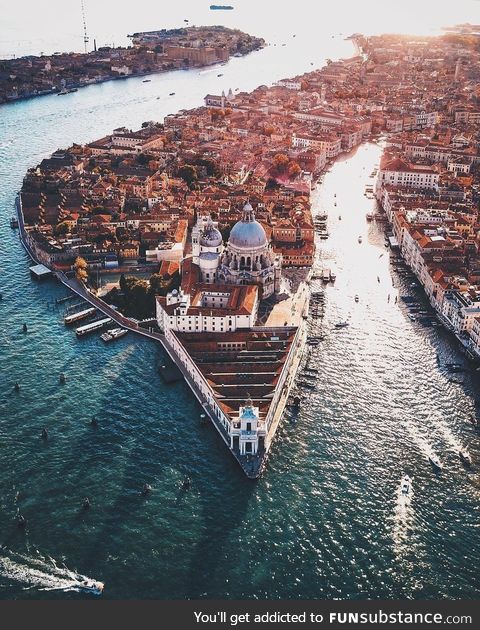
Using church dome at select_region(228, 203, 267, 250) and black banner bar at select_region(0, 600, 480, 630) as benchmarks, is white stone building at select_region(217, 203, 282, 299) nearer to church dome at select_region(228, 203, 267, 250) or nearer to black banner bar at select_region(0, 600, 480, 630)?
church dome at select_region(228, 203, 267, 250)

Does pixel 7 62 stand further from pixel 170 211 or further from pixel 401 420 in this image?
pixel 401 420

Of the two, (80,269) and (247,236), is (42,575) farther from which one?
(80,269)

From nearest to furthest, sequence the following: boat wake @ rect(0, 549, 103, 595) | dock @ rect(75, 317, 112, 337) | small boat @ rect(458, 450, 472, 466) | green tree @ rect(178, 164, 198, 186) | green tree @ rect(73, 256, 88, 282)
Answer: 1. boat wake @ rect(0, 549, 103, 595)
2. small boat @ rect(458, 450, 472, 466)
3. dock @ rect(75, 317, 112, 337)
4. green tree @ rect(73, 256, 88, 282)
5. green tree @ rect(178, 164, 198, 186)

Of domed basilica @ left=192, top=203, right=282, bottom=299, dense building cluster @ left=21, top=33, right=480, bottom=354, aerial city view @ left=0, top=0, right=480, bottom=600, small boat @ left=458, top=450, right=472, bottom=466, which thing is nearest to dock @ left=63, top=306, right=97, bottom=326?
aerial city view @ left=0, top=0, right=480, bottom=600

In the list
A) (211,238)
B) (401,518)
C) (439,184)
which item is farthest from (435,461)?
(439,184)

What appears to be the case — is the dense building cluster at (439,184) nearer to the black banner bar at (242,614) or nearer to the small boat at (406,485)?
the small boat at (406,485)

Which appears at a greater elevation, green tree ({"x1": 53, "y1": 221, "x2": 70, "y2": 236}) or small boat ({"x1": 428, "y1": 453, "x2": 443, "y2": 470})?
green tree ({"x1": 53, "y1": 221, "x2": 70, "y2": 236})

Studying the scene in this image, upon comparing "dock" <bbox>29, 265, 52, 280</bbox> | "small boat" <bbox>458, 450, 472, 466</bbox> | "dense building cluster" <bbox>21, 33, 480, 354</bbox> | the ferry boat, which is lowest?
"small boat" <bbox>458, 450, 472, 466</bbox>

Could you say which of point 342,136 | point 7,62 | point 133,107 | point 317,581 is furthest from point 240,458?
point 7,62
